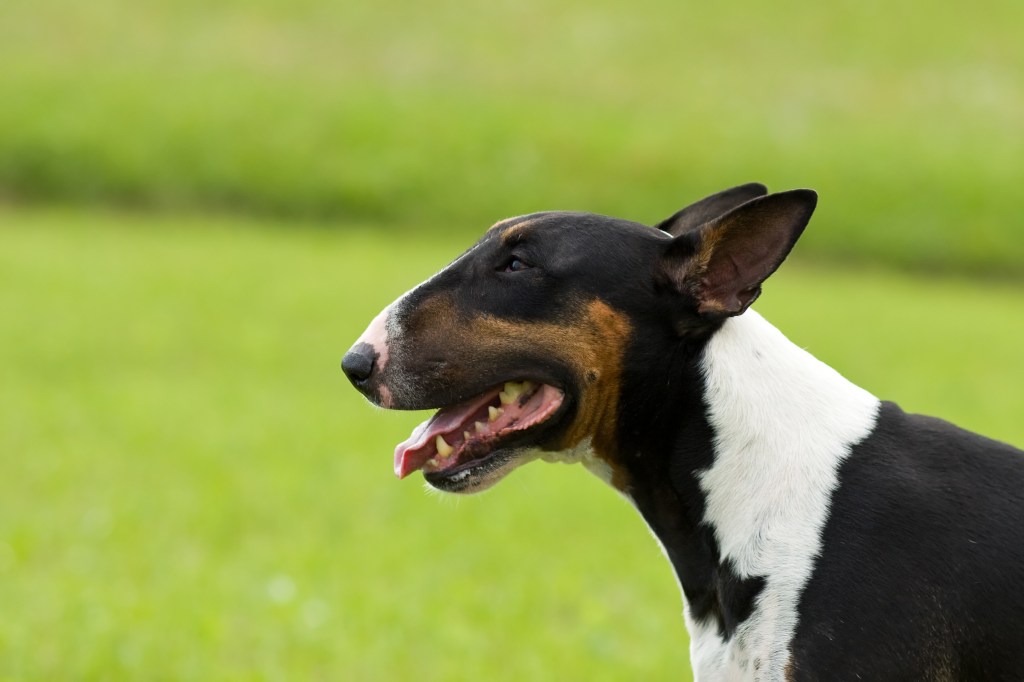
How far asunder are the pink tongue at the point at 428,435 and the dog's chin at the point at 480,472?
6 centimetres

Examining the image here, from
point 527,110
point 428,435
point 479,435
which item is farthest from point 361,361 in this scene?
point 527,110

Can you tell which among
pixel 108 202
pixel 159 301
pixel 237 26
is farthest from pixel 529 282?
pixel 237 26

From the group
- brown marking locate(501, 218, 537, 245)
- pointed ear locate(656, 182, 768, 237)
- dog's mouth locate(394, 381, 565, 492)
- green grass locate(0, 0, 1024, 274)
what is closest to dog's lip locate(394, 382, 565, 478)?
dog's mouth locate(394, 381, 565, 492)

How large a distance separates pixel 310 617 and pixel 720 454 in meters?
3.83

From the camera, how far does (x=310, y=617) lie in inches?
283

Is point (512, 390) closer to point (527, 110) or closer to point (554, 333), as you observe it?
point (554, 333)

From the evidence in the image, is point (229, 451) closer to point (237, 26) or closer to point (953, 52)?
point (237, 26)

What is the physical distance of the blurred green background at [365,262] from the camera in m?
7.59

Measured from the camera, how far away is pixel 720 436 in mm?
3920

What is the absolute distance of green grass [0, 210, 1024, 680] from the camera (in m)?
6.81

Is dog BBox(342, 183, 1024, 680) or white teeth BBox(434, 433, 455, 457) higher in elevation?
dog BBox(342, 183, 1024, 680)

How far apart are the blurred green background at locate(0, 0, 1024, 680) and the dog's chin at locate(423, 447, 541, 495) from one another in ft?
3.39

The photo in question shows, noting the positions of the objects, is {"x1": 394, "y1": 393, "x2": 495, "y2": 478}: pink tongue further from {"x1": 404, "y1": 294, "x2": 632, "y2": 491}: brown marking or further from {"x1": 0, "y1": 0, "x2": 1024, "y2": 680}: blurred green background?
{"x1": 0, "y1": 0, "x2": 1024, "y2": 680}: blurred green background

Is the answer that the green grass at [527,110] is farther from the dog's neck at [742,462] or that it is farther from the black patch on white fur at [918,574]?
the black patch on white fur at [918,574]
